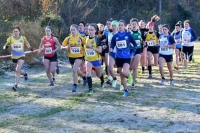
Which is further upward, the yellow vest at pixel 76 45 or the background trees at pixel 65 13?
the background trees at pixel 65 13

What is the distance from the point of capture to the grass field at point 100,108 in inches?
291

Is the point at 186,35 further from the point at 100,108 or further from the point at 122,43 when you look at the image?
the point at 100,108

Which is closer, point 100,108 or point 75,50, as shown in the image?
point 100,108

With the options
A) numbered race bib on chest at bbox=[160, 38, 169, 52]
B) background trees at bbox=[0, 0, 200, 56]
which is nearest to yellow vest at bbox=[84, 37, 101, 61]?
numbered race bib on chest at bbox=[160, 38, 169, 52]

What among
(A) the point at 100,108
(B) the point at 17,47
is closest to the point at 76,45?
(B) the point at 17,47

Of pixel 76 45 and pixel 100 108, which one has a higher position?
pixel 76 45

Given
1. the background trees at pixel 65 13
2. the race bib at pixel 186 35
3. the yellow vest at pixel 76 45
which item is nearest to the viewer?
the yellow vest at pixel 76 45

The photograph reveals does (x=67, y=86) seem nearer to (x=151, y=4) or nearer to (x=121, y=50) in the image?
(x=121, y=50)

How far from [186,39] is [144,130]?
835cm

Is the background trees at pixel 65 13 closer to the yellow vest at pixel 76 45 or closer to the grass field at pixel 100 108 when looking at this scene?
the grass field at pixel 100 108

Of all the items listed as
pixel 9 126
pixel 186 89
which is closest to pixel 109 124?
pixel 9 126

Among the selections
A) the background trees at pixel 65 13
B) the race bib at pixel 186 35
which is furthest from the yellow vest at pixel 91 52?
the background trees at pixel 65 13

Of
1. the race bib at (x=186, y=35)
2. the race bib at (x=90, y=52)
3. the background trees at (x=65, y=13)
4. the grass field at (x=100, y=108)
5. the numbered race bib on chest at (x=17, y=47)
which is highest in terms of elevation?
the background trees at (x=65, y=13)

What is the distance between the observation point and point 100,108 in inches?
353
